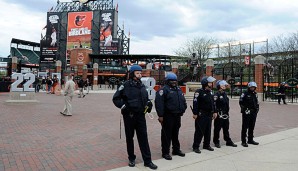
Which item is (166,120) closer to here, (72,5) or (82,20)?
(82,20)

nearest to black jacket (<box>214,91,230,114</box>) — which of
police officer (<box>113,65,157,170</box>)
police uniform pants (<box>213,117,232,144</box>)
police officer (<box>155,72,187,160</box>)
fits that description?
police uniform pants (<box>213,117,232,144</box>)

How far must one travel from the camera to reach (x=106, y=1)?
7538 centimetres

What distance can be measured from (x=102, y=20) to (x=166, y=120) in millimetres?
67986

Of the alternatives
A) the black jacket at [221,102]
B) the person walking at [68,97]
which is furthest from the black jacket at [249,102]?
the person walking at [68,97]

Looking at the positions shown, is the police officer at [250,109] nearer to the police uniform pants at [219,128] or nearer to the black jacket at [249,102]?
the black jacket at [249,102]

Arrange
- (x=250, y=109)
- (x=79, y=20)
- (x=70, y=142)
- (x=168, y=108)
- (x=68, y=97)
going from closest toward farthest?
(x=168, y=108), (x=70, y=142), (x=250, y=109), (x=68, y=97), (x=79, y=20)

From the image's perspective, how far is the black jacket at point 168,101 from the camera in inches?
213

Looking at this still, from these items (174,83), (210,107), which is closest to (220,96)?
(210,107)

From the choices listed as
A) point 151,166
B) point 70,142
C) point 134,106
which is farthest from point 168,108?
point 70,142

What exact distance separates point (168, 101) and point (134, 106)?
906 mm

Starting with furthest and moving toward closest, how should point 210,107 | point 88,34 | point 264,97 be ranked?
point 88,34 < point 264,97 < point 210,107

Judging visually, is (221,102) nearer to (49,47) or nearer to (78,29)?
(78,29)

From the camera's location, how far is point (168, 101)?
548 centimetres

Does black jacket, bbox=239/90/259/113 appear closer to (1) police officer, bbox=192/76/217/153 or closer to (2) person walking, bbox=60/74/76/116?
(1) police officer, bbox=192/76/217/153
